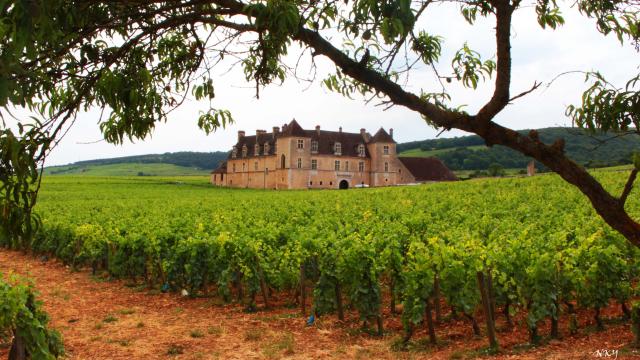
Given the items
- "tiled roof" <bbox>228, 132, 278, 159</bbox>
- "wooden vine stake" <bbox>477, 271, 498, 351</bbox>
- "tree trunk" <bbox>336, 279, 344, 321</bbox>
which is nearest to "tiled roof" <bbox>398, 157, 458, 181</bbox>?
"tiled roof" <bbox>228, 132, 278, 159</bbox>

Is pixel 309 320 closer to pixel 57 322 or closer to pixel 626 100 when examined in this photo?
pixel 57 322

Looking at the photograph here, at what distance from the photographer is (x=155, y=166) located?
181 meters

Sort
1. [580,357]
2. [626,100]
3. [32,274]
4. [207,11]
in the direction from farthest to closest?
[32,274], [580,357], [207,11], [626,100]

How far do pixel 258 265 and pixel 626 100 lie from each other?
350 inches

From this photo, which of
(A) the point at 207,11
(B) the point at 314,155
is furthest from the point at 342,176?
(A) the point at 207,11

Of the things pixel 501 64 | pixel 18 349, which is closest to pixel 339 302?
pixel 18 349

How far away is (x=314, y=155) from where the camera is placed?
83.1 metres

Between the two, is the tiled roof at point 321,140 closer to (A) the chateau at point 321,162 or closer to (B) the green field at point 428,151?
(A) the chateau at point 321,162

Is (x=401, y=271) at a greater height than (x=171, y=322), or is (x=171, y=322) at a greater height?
(x=401, y=271)

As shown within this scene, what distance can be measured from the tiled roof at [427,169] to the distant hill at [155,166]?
94069 millimetres

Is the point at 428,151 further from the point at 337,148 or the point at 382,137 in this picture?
the point at 337,148

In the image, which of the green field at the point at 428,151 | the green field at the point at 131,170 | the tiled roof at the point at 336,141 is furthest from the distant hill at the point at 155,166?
the tiled roof at the point at 336,141

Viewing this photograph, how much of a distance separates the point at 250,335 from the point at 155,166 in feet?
589

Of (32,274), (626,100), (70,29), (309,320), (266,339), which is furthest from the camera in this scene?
(32,274)
